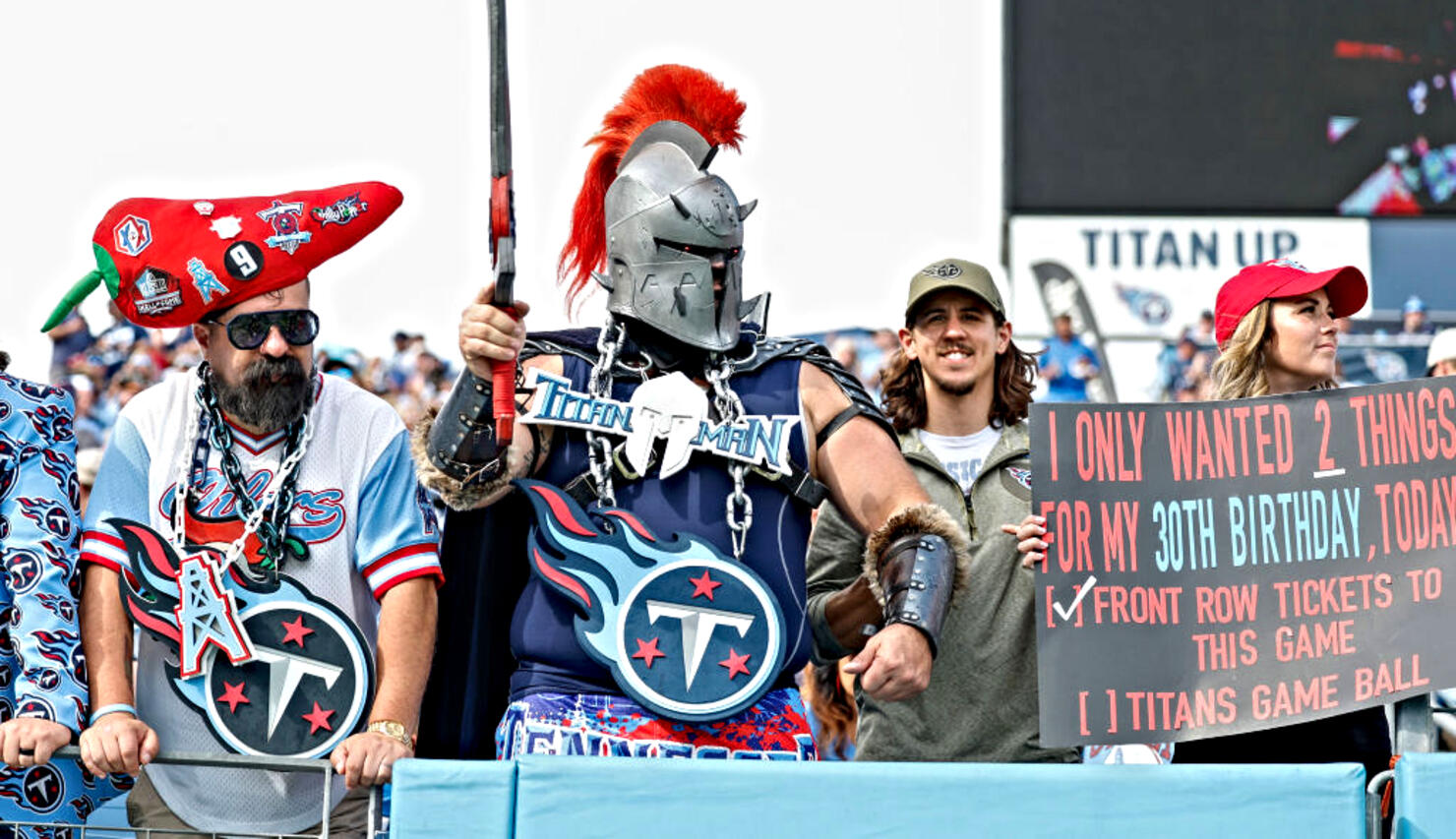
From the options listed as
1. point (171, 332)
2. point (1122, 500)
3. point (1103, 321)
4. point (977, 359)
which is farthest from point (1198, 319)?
point (1122, 500)

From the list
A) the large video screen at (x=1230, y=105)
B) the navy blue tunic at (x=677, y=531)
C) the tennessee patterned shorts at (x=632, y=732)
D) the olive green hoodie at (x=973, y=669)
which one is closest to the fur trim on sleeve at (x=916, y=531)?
the navy blue tunic at (x=677, y=531)

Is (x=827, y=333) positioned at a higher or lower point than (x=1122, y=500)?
higher

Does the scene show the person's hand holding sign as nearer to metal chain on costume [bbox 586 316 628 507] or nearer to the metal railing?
metal chain on costume [bbox 586 316 628 507]

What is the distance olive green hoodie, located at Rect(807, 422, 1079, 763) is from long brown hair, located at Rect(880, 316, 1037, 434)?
288 millimetres

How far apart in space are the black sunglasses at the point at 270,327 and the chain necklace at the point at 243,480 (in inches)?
4.2

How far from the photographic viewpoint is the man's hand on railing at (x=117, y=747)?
2.97 metres

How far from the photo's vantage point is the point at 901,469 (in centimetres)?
332

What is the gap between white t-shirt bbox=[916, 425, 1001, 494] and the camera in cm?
383

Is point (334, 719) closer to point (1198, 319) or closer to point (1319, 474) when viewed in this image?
point (1319, 474)

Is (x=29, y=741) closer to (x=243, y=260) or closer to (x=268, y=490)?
(x=268, y=490)

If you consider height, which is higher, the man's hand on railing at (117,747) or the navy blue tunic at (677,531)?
the navy blue tunic at (677,531)

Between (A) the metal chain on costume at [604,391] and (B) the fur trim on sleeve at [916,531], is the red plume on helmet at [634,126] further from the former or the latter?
(B) the fur trim on sleeve at [916,531]

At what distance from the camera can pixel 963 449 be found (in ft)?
12.7

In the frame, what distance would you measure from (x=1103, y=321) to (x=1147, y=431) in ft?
33.9
